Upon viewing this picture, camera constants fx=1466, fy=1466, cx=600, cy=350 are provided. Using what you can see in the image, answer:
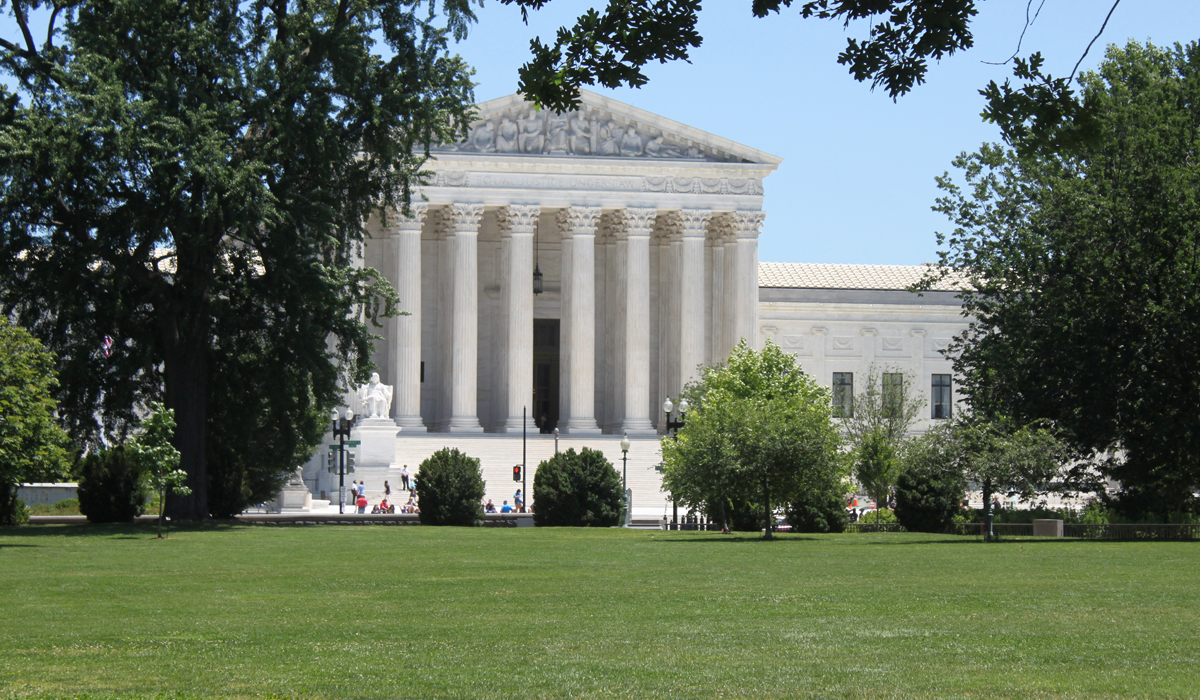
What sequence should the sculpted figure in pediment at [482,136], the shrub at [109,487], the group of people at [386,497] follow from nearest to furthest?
the shrub at [109,487] < the group of people at [386,497] < the sculpted figure in pediment at [482,136]

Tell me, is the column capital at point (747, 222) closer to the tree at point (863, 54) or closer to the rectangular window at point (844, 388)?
the rectangular window at point (844, 388)

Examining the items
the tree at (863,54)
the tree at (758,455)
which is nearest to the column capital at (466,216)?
the tree at (758,455)

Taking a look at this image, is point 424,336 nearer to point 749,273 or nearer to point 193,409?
point 749,273

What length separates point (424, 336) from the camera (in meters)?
75.3

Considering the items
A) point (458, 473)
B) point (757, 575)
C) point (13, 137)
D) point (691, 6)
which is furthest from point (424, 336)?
point (691, 6)

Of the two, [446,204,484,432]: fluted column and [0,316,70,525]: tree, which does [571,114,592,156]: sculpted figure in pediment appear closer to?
[446,204,484,432]: fluted column

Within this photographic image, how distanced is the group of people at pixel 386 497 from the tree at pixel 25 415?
2324 centimetres

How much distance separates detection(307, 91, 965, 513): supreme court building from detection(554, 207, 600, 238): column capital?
49 mm

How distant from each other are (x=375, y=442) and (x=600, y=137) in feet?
65.1

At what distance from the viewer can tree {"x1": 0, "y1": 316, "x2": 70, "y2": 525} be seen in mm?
29422

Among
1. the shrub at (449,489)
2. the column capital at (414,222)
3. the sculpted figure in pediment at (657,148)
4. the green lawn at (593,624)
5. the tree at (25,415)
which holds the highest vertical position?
the sculpted figure in pediment at (657,148)

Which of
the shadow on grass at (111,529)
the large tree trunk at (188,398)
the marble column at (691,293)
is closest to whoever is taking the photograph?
the shadow on grass at (111,529)

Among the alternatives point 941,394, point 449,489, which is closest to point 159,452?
point 449,489

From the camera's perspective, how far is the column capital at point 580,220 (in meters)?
71.1
